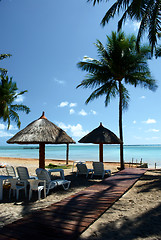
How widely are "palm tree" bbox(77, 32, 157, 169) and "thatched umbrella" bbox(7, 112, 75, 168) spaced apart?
5235mm

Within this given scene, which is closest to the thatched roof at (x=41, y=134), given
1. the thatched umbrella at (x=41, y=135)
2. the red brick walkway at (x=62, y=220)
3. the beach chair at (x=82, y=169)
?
the thatched umbrella at (x=41, y=135)

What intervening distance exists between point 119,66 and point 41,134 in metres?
7.40

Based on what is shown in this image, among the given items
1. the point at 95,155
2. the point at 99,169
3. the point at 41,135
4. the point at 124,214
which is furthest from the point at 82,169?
the point at 95,155

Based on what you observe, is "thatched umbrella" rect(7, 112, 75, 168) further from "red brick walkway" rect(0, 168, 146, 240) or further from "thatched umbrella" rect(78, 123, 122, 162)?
"red brick walkway" rect(0, 168, 146, 240)

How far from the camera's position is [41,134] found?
25.2 feet

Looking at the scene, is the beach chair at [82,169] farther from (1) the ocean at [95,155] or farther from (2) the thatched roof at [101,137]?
(1) the ocean at [95,155]

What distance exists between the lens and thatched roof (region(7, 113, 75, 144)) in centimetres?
745

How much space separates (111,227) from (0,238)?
5.63 feet

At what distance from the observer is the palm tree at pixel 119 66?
12281 millimetres

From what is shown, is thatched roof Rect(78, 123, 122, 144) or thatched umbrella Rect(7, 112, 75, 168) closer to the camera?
thatched umbrella Rect(7, 112, 75, 168)

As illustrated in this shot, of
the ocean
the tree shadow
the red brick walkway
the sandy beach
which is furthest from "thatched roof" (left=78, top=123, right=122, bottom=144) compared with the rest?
the ocean

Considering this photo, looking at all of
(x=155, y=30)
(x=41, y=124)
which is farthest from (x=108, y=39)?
(x=41, y=124)

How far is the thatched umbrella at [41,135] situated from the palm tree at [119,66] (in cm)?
523

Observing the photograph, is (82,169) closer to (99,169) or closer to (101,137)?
(99,169)
